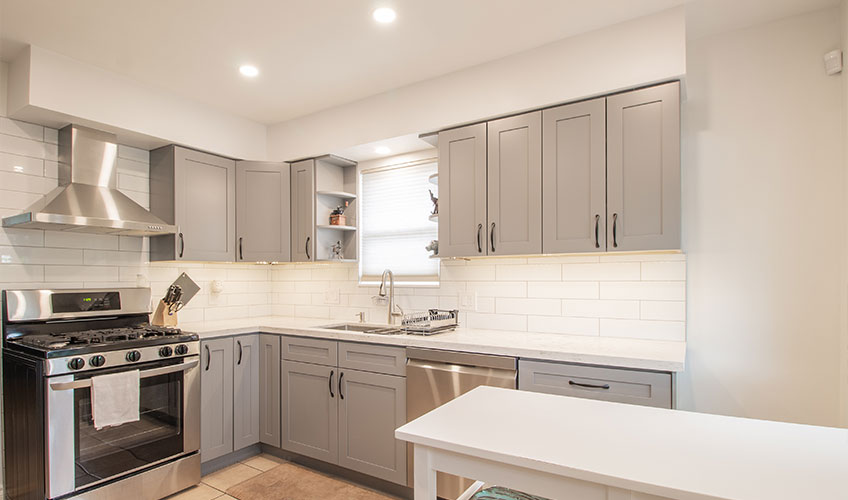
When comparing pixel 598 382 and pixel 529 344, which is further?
pixel 529 344

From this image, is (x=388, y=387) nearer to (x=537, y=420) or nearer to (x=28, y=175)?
(x=537, y=420)

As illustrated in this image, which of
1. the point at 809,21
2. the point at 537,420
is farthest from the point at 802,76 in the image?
the point at 537,420

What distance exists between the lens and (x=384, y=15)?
2395 mm

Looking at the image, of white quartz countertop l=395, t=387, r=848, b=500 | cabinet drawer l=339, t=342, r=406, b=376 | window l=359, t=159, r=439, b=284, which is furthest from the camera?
window l=359, t=159, r=439, b=284

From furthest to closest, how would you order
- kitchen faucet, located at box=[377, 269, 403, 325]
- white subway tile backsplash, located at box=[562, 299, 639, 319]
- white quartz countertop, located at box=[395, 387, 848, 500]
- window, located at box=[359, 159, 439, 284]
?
window, located at box=[359, 159, 439, 284]
kitchen faucet, located at box=[377, 269, 403, 325]
white subway tile backsplash, located at box=[562, 299, 639, 319]
white quartz countertop, located at box=[395, 387, 848, 500]

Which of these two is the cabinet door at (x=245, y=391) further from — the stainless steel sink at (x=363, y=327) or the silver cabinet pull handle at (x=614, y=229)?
the silver cabinet pull handle at (x=614, y=229)

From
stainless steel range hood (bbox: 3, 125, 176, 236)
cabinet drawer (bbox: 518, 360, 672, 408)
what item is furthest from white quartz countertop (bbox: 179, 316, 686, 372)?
stainless steel range hood (bbox: 3, 125, 176, 236)

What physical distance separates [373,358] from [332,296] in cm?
123

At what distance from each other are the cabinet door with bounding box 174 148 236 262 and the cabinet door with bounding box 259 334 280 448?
0.82 meters

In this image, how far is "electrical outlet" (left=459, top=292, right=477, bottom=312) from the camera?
329 cm

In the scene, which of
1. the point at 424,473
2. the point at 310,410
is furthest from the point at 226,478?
the point at 424,473

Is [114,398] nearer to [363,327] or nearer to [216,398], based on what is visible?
[216,398]

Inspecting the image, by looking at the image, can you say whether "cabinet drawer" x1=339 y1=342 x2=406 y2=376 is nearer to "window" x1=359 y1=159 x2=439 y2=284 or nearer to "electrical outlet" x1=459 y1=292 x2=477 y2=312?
"electrical outlet" x1=459 y1=292 x2=477 y2=312

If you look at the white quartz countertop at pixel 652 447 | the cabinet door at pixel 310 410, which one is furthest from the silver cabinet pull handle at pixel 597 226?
the cabinet door at pixel 310 410
